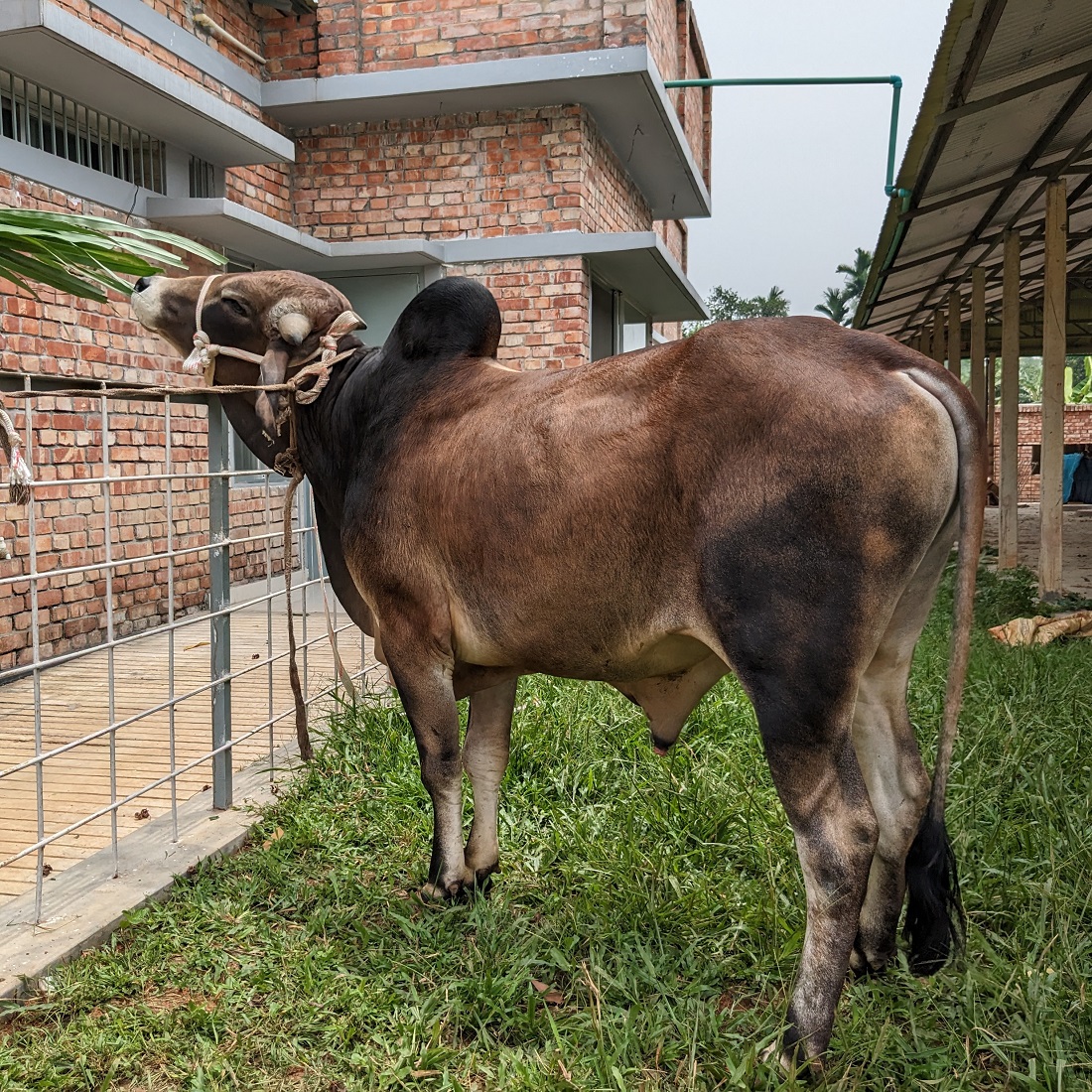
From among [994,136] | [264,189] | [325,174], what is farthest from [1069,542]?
[264,189]

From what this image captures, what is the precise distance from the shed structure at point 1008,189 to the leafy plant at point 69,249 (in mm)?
3567

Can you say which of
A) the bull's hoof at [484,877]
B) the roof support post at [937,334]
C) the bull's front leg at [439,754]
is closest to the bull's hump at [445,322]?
the bull's front leg at [439,754]

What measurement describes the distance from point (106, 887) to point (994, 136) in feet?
20.3

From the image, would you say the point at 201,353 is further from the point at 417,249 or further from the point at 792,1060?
the point at 417,249

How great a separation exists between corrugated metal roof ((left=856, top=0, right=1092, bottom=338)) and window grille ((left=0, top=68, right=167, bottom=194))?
5156 millimetres

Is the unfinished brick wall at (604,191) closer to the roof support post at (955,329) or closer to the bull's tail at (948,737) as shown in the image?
the roof support post at (955,329)

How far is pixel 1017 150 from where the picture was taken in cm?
691

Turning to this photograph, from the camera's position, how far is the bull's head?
3.42 meters

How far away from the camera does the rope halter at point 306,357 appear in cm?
338

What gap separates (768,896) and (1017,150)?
5.82 meters

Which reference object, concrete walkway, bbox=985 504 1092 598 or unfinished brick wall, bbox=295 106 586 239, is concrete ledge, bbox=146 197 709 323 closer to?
unfinished brick wall, bbox=295 106 586 239

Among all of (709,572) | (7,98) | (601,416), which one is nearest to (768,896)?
(709,572)

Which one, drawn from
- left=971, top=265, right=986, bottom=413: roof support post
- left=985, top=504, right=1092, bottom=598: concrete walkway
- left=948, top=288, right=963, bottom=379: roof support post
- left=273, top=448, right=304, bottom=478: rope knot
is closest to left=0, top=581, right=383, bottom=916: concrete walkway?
left=273, top=448, right=304, bottom=478: rope knot

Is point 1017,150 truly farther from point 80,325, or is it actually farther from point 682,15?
point 682,15
